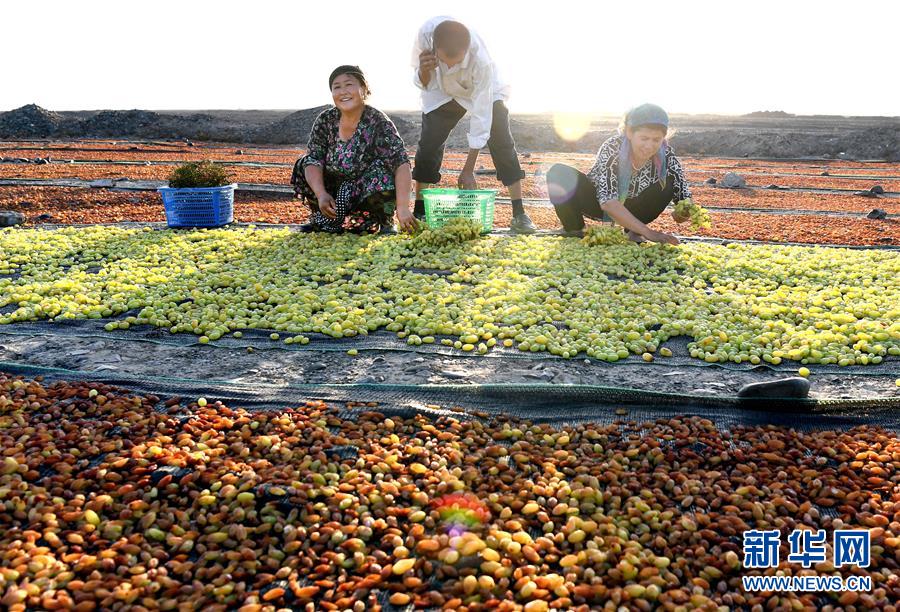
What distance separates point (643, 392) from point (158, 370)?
7.69 ft

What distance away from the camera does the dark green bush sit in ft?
22.3

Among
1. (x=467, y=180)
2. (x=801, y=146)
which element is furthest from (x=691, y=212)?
(x=801, y=146)

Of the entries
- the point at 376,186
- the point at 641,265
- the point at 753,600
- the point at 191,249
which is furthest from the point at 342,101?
the point at 753,600

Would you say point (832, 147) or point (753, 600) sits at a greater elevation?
point (832, 147)

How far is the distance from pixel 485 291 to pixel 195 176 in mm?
3881

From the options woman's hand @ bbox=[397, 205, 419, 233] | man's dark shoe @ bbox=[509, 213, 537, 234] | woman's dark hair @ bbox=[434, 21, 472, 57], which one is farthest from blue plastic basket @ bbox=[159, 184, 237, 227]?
man's dark shoe @ bbox=[509, 213, 537, 234]

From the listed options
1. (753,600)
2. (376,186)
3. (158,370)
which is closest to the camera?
(753,600)

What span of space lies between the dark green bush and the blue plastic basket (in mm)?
118

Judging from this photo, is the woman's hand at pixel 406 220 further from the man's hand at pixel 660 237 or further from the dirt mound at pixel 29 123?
the dirt mound at pixel 29 123

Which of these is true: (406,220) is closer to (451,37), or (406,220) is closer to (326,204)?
(326,204)

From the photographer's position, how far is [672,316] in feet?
13.2

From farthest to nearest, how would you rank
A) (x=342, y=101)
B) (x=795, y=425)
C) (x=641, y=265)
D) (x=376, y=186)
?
(x=376, y=186), (x=342, y=101), (x=641, y=265), (x=795, y=425)

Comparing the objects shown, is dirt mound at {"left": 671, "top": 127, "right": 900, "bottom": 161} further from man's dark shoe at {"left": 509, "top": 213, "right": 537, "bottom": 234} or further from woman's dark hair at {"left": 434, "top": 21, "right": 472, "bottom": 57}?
woman's dark hair at {"left": 434, "top": 21, "right": 472, "bottom": 57}

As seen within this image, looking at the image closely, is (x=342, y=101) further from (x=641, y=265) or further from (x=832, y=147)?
(x=832, y=147)
